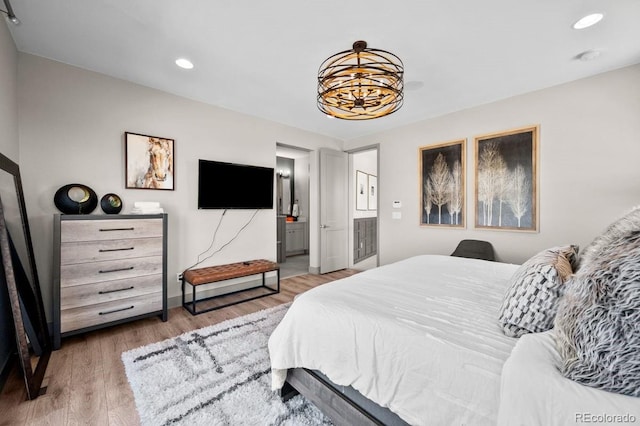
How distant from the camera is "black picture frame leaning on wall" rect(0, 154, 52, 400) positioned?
168cm

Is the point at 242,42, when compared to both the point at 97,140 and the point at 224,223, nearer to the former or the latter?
the point at 97,140

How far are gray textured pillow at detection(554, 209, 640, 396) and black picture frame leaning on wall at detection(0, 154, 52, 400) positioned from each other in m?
2.81

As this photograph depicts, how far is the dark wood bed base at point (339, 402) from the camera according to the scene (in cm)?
117

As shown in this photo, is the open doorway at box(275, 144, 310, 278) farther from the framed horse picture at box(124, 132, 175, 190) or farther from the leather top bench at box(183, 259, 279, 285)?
the framed horse picture at box(124, 132, 175, 190)

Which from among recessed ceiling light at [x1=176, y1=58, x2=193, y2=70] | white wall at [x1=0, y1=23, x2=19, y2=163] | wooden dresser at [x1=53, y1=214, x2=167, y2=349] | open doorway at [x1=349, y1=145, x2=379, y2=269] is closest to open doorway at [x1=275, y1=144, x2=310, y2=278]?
open doorway at [x1=349, y1=145, x2=379, y2=269]

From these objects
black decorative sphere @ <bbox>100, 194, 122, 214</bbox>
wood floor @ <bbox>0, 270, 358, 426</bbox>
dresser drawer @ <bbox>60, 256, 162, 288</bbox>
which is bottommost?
wood floor @ <bbox>0, 270, 358, 426</bbox>

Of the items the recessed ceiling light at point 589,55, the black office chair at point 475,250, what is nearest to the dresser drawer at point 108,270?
the black office chair at point 475,250

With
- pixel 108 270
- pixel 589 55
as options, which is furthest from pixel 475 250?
pixel 108 270

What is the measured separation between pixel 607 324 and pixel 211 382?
2.10 m

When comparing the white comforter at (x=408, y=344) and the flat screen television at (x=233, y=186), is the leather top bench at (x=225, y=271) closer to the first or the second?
the flat screen television at (x=233, y=186)

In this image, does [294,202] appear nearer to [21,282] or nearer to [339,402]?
[21,282]

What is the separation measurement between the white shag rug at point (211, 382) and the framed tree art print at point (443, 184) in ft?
9.34

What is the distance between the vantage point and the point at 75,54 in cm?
245

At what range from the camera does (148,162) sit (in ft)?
10.0
